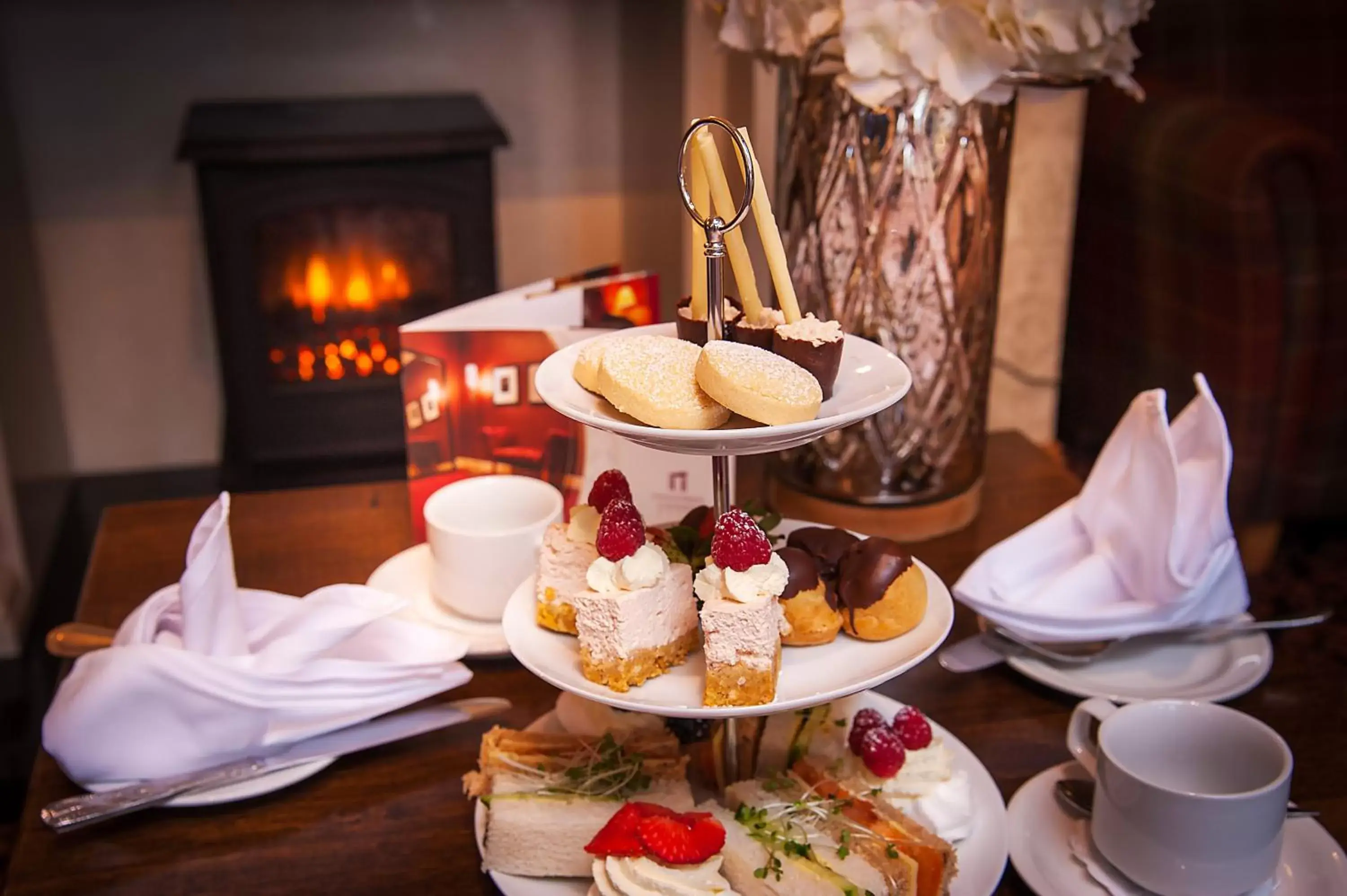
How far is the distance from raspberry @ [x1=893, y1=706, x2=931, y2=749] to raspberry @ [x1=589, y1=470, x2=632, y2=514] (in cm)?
24

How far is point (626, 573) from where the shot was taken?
0.71 m

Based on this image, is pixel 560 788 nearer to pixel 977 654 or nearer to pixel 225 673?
pixel 225 673

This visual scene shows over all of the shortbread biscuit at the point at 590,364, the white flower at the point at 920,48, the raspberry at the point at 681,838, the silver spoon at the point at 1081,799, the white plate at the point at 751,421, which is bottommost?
the silver spoon at the point at 1081,799

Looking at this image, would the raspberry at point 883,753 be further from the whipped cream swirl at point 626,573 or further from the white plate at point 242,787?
the white plate at point 242,787

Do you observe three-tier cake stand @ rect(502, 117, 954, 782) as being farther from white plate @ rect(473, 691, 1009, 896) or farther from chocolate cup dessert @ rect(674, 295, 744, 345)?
white plate @ rect(473, 691, 1009, 896)

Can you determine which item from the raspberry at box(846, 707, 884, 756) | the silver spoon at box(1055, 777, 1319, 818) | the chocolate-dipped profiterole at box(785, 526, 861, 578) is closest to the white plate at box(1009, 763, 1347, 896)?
the silver spoon at box(1055, 777, 1319, 818)

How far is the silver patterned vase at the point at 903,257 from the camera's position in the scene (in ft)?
3.80

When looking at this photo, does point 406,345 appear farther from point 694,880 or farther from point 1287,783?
point 1287,783

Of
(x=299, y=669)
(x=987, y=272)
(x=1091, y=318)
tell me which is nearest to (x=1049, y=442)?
(x=1091, y=318)

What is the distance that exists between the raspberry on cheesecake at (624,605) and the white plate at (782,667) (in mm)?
13

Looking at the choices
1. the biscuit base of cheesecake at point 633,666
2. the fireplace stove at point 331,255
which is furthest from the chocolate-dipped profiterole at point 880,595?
the fireplace stove at point 331,255

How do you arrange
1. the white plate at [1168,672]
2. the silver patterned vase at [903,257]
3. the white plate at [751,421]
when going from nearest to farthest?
the white plate at [751,421]
the white plate at [1168,672]
the silver patterned vase at [903,257]

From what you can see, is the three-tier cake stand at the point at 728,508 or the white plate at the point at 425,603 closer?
the three-tier cake stand at the point at 728,508

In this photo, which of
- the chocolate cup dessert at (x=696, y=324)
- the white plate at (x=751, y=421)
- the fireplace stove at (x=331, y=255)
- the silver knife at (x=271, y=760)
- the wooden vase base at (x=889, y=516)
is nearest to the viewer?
the white plate at (x=751, y=421)
